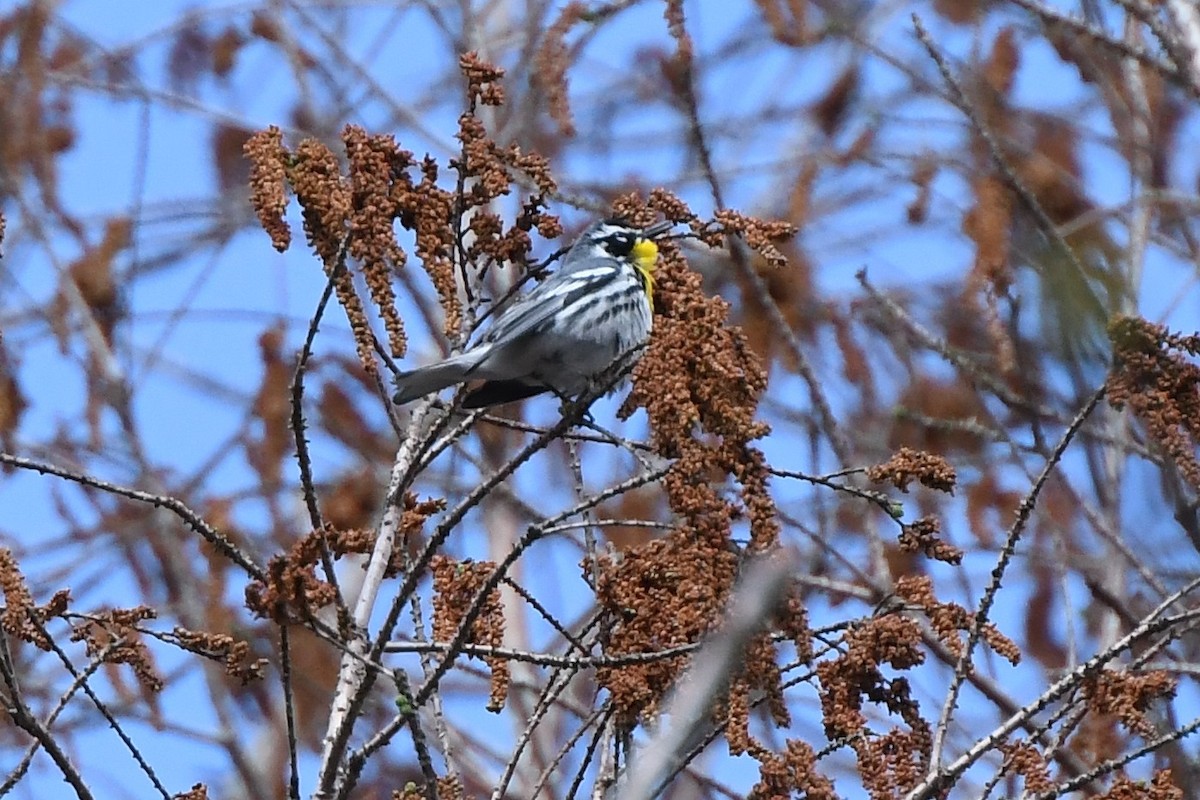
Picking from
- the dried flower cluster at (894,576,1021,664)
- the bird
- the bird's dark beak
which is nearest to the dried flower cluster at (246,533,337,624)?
the dried flower cluster at (894,576,1021,664)

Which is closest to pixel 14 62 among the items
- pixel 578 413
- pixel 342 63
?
pixel 342 63

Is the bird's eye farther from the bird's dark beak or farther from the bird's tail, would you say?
the bird's tail

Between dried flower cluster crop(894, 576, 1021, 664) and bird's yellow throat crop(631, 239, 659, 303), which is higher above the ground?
bird's yellow throat crop(631, 239, 659, 303)

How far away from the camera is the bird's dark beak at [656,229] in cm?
467

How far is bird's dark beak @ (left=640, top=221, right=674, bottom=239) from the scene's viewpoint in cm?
467

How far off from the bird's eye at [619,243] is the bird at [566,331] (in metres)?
0.21

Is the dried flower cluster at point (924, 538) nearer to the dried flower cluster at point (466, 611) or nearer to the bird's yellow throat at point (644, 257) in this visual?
the dried flower cluster at point (466, 611)

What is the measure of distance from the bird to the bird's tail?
10.6 inches

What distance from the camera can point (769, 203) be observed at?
34.4ft

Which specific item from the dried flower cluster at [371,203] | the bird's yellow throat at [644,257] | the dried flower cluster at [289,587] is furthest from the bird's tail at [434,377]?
the bird's yellow throat at [644,257]

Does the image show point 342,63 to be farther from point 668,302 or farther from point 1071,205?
point 668,302

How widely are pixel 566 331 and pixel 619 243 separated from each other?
0.87m

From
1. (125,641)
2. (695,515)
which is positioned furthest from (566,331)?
(695,515)

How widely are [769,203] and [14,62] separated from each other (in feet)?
Answer: 14.9
